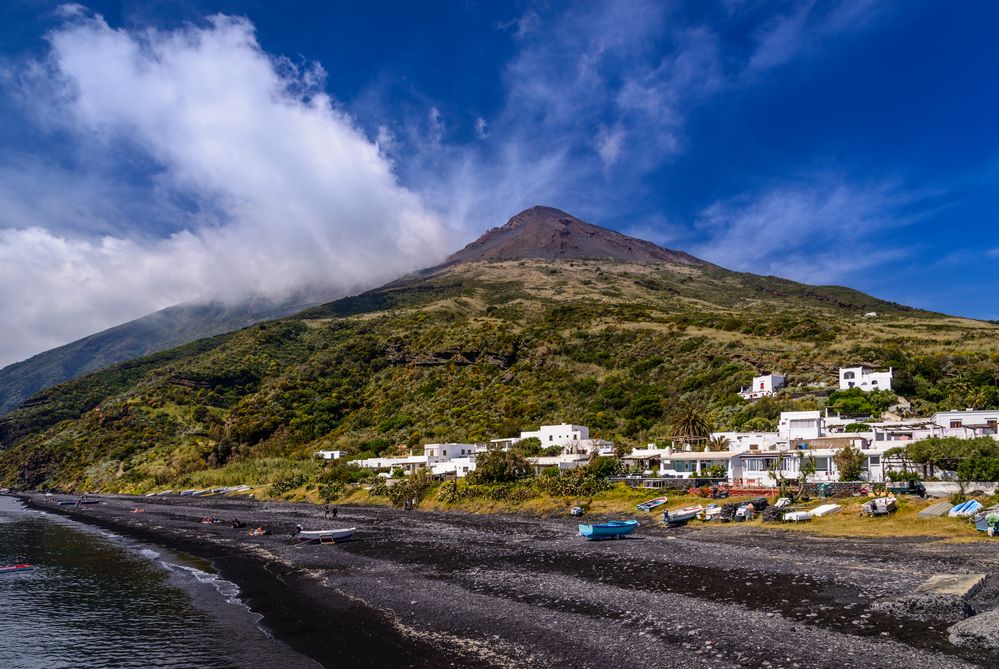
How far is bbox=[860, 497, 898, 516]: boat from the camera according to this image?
35625 mm

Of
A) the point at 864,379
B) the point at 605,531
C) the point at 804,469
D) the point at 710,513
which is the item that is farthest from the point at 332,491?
the point at 864,379

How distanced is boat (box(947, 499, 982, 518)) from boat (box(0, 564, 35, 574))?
2082 inches

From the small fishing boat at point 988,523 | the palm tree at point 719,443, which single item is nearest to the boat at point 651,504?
the palm tree at point 719,443

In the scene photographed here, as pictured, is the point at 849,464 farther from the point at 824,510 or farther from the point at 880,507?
the point at 880,507

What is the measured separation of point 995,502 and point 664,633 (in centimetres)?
2812

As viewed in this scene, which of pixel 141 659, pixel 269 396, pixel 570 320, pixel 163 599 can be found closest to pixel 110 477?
pixel 269 396

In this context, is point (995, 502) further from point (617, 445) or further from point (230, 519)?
point (230, 519)

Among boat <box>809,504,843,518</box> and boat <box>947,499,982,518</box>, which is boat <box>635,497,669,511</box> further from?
boat <box>947,499,982,518</box>

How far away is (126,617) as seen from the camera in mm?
23172

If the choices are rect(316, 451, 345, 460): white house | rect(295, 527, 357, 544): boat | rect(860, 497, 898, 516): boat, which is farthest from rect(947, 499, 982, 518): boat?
rect(316, 451, 345, 460): white house

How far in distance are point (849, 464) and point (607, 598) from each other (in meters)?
32.3

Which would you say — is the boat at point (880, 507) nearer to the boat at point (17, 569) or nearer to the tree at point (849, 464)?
the tree at point (849, 464)

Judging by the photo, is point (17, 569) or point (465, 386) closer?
point (17, 569)

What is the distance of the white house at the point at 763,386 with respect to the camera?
85.4m
